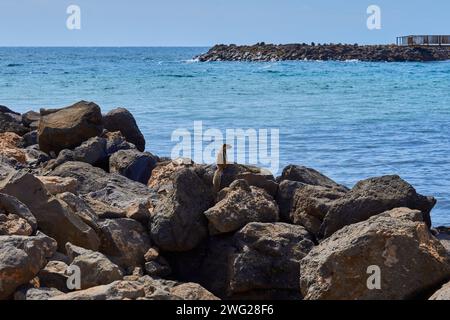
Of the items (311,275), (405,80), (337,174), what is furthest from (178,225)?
(405,80)

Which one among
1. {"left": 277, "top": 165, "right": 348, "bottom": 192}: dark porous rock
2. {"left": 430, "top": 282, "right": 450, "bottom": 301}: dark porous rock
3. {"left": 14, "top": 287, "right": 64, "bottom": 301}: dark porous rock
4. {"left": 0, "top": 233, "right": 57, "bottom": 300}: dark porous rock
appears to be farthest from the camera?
{"left": 277, "top": 165, "right": 348, "bottom": 192}: dark porous rock

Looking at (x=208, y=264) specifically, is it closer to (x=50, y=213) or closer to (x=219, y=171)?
(x=219, y=171)

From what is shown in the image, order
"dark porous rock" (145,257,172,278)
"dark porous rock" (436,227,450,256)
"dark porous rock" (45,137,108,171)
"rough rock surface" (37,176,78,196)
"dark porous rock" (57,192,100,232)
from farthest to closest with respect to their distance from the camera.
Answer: "dark porous rock" (45,137,108,171) < "dark porous rock" (436,227,450,256) < "rough rock surface" (37,176,78,196) < "dark porous rock" (57,192,100,232) < "dark porous rock" (145,257,172,278)

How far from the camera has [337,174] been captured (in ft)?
41.5

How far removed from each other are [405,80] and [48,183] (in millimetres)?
36257

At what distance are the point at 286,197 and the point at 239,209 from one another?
0.72 m

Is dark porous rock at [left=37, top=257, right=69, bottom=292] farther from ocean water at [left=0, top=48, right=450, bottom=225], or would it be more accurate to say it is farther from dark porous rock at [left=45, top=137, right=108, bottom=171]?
ocean water at [left=0, top=48, right=450, bottom=225]

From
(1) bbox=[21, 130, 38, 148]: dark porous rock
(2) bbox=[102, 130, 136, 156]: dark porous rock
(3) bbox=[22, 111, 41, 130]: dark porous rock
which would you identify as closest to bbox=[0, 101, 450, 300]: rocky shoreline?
(2) bbox=[102, 130, 136, 156]: dark porous rock

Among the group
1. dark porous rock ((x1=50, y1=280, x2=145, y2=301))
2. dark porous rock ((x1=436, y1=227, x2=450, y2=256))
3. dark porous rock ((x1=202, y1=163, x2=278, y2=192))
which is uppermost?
dark porous rock ((x1=202, y1=163, x2=278, y2=192))

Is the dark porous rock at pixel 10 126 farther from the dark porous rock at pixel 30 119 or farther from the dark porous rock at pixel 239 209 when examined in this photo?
the dark porous rock at pixel 239 209

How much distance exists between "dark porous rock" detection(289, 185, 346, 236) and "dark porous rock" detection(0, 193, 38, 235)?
2.26 metres

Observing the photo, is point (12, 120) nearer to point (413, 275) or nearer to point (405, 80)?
point (413, 275)

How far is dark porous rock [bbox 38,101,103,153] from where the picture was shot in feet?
35.4

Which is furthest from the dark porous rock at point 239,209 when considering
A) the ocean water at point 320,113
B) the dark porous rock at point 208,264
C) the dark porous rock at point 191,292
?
the ocean water at point 320,113
